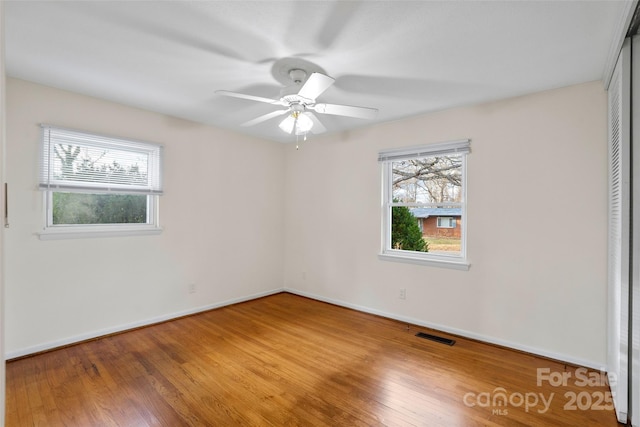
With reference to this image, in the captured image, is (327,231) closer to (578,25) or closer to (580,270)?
(580,270)

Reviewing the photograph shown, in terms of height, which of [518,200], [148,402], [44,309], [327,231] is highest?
[518,200]

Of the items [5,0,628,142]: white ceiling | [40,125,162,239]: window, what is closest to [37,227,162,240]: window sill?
[40,125,162,239]: window

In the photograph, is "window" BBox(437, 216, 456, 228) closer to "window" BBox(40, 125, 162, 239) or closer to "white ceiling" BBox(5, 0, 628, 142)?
"white ceiling" BBox(5, 0, 628, 142)

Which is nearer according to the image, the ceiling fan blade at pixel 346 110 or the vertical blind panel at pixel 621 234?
the vertical blind panel at pixel 621 234

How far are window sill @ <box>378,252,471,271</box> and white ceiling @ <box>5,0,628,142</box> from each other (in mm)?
1668

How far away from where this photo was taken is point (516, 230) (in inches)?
116

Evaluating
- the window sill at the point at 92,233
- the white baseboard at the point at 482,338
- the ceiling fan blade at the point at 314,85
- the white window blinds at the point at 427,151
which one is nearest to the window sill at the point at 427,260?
the white baseboard at the point at 482,338

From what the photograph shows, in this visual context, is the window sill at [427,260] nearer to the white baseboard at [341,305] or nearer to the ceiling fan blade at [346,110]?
the white baseboard at [341,305]

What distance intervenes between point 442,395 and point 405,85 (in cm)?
247

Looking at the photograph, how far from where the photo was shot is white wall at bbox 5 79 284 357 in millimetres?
2725

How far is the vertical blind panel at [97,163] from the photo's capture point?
287cm

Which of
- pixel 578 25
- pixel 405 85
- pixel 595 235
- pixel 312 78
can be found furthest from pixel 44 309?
pixel 595 235

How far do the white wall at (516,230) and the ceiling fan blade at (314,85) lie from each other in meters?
1.85

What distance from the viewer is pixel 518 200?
9.64ft
